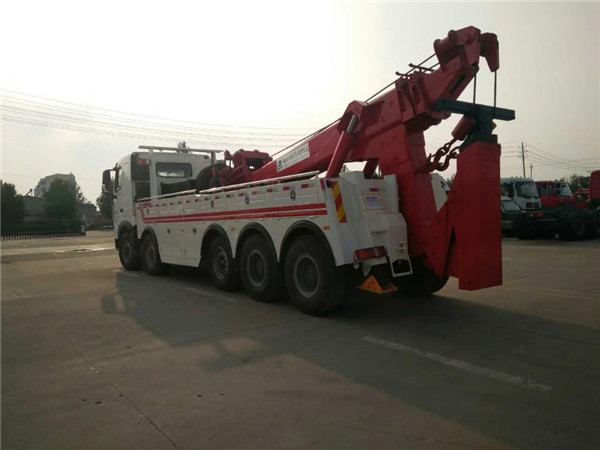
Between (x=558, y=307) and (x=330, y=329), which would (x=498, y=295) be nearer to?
(x=558, y=307)

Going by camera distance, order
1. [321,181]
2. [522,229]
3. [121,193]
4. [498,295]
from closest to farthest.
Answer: [321,181]
[498,295]
[121,193]
[522,229]

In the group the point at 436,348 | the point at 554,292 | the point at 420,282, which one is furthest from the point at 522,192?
the point at 436,348

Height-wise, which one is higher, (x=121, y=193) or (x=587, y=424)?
(x=121, y=193)

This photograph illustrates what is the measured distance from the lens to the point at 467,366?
15.1 feet

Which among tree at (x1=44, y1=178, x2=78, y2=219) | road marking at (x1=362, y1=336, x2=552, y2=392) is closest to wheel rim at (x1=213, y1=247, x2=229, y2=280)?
road marking at (x1=362, y1=336, x2=552, y2=392)

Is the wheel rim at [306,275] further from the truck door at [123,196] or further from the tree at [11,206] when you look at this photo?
the tree at [11,206]

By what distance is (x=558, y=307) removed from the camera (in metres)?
7.20

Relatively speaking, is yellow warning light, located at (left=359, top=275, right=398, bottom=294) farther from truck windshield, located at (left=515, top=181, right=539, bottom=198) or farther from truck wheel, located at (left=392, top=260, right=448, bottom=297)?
truck windshield, located at (left=515, top=181, right=539, bottom=198)

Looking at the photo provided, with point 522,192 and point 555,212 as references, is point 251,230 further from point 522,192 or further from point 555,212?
point 522,192

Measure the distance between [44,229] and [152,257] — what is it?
169ft

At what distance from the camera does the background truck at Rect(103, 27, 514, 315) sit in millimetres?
6012

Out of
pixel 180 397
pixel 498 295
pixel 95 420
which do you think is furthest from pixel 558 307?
pixel 95 420

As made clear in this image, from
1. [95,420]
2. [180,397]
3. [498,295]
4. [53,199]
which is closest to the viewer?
[95,420]

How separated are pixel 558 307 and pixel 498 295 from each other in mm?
1169
